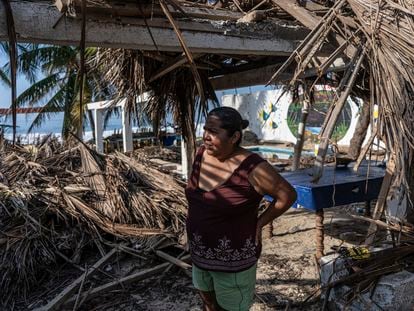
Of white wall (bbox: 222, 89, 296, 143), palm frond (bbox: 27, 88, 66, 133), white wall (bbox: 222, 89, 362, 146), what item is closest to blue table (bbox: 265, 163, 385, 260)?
palm frond (bbox: 27, 88, 66, 133)

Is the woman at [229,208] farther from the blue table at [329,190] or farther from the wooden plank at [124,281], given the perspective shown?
the wooden plank at [124,281]

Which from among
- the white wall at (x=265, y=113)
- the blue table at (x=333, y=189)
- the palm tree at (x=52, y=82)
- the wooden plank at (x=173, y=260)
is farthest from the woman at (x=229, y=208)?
the white wall at (x=265, y=113)

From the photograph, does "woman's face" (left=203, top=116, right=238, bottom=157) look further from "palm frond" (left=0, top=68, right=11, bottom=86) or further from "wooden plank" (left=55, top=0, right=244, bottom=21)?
"palm frond" (left=0, top=68, right=11, bottom=86)

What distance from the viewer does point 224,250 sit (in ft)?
7.42

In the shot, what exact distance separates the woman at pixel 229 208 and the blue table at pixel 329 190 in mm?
1368

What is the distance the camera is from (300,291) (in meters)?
3.78

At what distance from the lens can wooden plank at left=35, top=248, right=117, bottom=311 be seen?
346 centimetres

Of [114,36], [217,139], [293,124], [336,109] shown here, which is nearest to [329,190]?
[336,109]

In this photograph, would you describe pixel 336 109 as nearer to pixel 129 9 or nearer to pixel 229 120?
pixel 229 120

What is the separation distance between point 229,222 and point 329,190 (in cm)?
174

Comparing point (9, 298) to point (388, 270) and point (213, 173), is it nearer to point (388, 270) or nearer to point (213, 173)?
point (213, 173)

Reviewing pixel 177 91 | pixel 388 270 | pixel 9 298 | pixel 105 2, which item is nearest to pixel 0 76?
pixel 177 91

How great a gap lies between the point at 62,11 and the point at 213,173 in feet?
4.07

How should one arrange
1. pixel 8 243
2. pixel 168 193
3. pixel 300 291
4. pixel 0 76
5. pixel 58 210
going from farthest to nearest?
pixel 0 76 → pixel 168 193 → pixel 58 210 → pixel 8 243 → pixel 300 291
